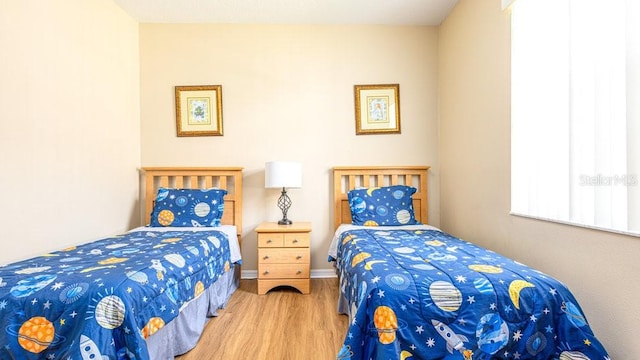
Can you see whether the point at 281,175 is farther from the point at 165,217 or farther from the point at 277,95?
the point at 165,217

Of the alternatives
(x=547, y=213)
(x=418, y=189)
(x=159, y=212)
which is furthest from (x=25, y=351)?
(x=418, y=189)

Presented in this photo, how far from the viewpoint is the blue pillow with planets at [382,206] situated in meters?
2.52

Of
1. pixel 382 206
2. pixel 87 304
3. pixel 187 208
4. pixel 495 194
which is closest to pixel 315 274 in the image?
pixel 382 206

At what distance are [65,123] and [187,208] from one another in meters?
1.02

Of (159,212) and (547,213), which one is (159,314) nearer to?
(159,212)

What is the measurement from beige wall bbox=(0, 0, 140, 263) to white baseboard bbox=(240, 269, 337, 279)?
1.20m

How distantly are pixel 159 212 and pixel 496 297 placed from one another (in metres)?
2.51

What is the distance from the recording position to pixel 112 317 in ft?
3.56

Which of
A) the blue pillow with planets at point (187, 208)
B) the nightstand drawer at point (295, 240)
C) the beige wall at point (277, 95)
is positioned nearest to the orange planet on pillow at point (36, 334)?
the blue pillow with planets at point (187, 208)

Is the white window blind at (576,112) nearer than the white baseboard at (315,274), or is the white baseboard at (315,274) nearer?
the white window blind at (576,112)

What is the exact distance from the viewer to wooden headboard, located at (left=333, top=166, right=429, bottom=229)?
2.83 meters

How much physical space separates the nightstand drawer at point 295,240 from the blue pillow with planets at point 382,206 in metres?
0.48

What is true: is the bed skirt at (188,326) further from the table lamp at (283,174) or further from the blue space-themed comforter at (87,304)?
the table lamp at (283,174)

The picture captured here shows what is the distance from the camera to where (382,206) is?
8.38ft
